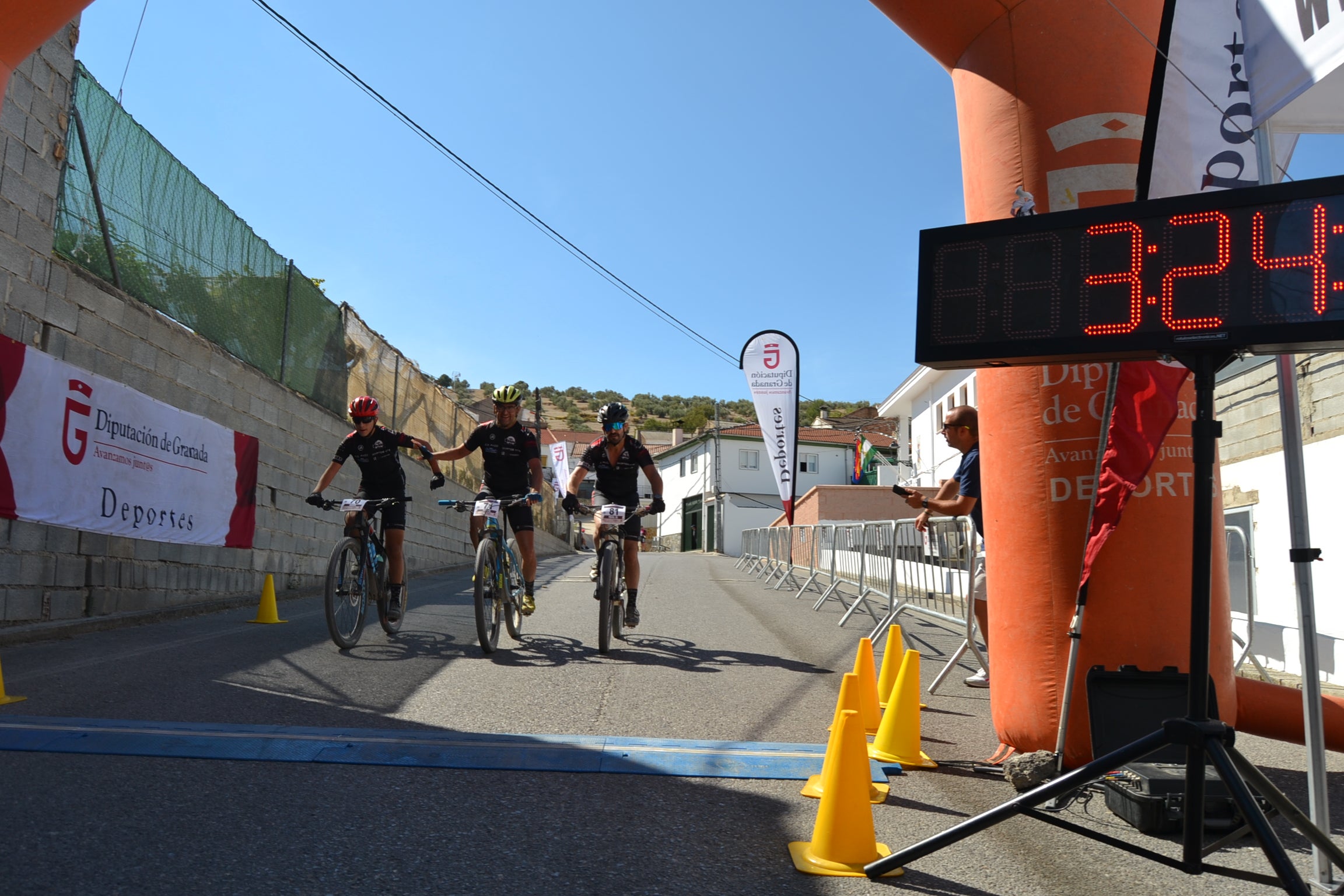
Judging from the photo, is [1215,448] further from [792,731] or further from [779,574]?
[779,574]

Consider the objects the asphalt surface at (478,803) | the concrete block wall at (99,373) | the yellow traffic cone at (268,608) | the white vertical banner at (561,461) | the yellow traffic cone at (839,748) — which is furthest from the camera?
the white vertical banner at (561,461)

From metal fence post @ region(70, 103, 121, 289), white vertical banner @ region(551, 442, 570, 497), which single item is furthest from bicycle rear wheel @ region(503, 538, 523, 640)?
white vertical banner @ region(551, 442, 570, 497)

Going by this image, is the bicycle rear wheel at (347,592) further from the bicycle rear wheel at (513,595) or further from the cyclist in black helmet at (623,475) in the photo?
the cyclist in black helmet at (623,475)

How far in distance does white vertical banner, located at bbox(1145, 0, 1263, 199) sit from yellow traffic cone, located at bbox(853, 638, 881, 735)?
2512 mm

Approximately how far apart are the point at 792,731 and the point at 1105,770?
90.6 inches

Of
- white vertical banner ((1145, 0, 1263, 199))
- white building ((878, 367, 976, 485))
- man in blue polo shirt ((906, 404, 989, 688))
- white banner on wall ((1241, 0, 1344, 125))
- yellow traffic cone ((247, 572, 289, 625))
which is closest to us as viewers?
white banner on wall ((1241, 0, 1344, 125))

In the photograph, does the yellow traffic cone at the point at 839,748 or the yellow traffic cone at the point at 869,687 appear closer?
the yellow traffic cone at the point at 839,748

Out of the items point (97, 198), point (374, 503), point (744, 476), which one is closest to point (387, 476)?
point (374, 503)

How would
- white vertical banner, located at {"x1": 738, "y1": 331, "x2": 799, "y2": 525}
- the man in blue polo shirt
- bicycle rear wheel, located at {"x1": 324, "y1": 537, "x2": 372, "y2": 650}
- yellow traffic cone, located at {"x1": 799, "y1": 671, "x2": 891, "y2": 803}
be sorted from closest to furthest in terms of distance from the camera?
yellow traffic cone, located at {"x1": 799, "y1": 671, "x2": 891, "y2": 803} → the man in blue polo shirt → bicycle rear wheel, located at {"x1": 324, "y1": 537, "x2": 372, "y2": 650} → white vertical banner, located at {"x1": 738, "y1": 331, "x2": 799, "y2": 525}

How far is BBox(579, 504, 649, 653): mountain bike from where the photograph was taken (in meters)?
7.27

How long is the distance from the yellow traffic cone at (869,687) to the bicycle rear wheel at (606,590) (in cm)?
282

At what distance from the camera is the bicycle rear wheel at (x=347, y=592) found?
22.3ft

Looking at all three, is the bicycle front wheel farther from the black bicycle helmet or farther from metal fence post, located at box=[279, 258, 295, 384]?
metal fence post, located at box=[279, 258, 295, 384]

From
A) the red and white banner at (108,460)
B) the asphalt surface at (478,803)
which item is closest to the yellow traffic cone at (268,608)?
the red and white banner at (108,460)
